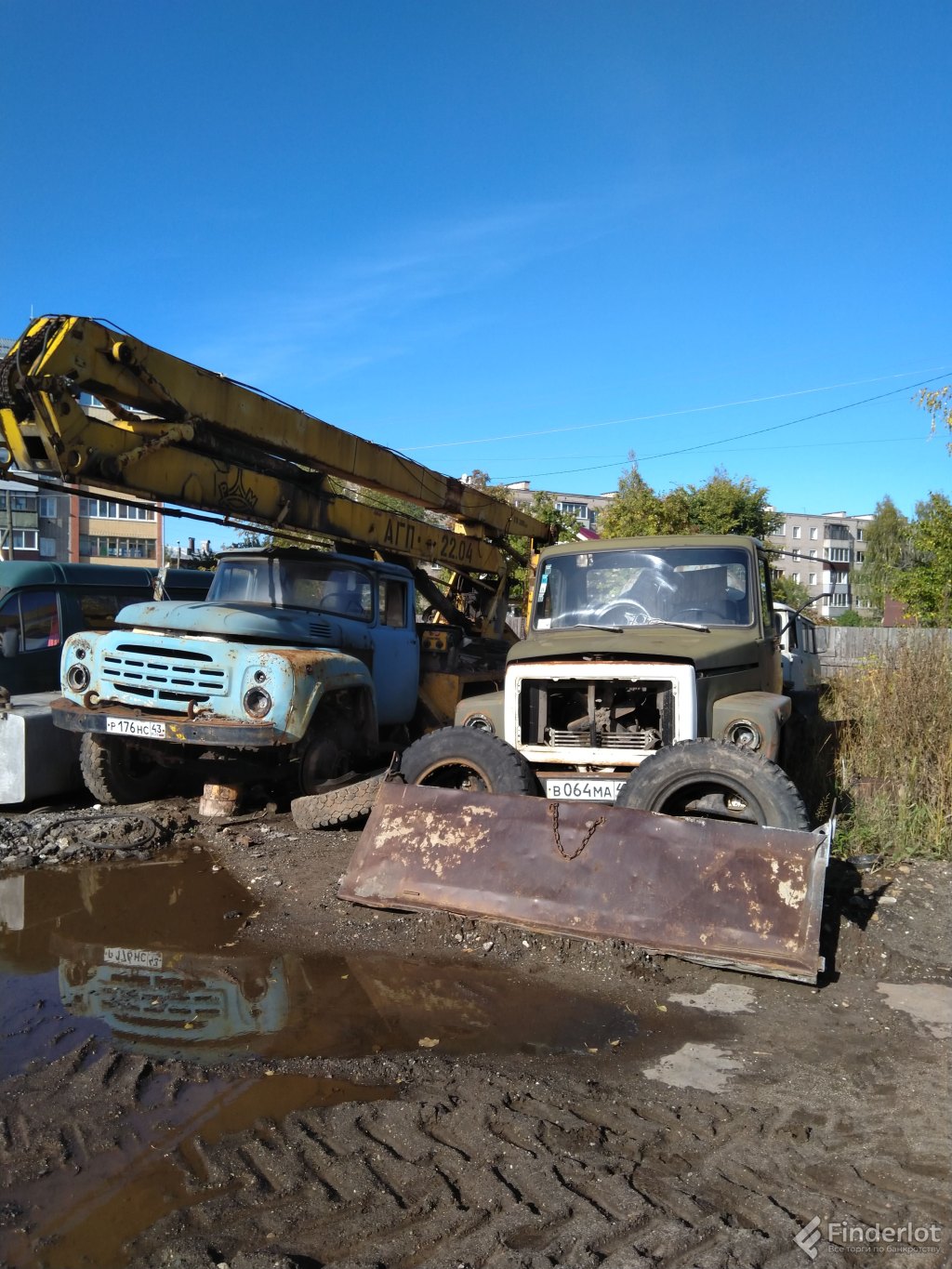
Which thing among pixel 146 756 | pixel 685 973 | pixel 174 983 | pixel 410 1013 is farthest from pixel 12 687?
pixel 685 973

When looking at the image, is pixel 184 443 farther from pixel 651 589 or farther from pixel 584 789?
pixel 584 789

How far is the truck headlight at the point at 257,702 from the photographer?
20.4 ft

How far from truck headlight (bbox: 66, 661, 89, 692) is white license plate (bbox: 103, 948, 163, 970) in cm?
272

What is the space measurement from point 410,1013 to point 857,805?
419cm

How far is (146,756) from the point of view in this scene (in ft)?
24.2

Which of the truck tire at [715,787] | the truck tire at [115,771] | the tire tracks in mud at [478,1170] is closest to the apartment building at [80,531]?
the truck tire at [115,771]

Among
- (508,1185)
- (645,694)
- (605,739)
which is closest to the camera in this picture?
(508,1185)

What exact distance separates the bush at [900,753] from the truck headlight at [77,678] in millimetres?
5523

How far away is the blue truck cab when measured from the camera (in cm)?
627

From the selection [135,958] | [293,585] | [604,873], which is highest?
[293,585]

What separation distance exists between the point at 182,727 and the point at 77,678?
3.91 ft

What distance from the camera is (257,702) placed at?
6246 millimetres

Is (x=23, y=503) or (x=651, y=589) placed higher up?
(x=23, y=503)

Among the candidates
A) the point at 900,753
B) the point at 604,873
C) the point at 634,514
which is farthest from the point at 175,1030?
the point at 634,514
